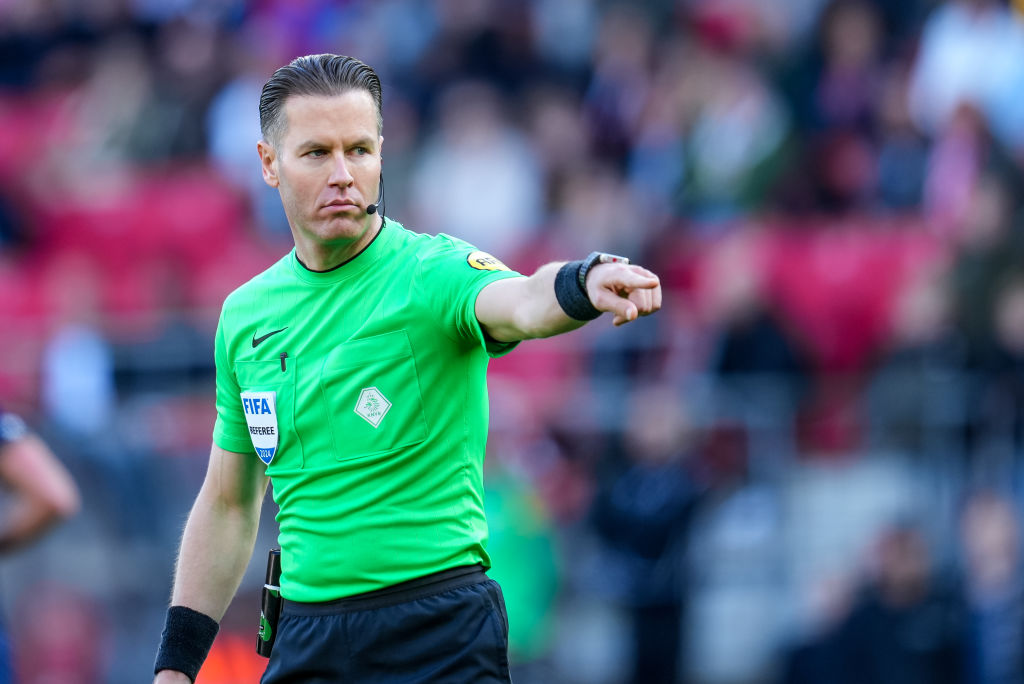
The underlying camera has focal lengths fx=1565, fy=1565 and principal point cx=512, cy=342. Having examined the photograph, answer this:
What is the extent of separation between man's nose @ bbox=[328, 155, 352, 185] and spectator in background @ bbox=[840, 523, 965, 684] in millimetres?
6411

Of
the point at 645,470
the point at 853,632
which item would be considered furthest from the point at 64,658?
the point at 853,632

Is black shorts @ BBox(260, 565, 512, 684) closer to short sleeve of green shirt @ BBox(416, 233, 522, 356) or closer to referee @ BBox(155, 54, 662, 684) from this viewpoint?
referee @ BBox(155, 54, 662, 684)

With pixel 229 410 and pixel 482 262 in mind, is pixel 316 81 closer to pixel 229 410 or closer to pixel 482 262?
pixel 482 262

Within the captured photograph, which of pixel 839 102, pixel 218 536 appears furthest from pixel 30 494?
pixel 839 102

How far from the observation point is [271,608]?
459 centimetres

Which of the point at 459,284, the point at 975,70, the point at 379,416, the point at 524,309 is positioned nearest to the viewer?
the point at 524,309

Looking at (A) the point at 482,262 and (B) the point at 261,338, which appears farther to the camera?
(B) the point at 261,338

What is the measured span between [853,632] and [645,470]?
5.46 feet

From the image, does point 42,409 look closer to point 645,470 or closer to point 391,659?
point 645,470

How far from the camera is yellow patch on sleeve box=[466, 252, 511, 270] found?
421 cm

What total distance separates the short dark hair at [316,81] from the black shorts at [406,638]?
131cm

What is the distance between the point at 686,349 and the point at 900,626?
2.35m

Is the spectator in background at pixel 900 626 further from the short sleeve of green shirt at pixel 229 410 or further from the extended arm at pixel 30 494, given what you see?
the short sleeve of green shirt at pixel 229 410

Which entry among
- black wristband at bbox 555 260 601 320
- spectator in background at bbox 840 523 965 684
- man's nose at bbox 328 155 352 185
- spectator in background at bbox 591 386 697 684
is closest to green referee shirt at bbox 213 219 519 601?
man's nose at bbox 328 155 352 185
